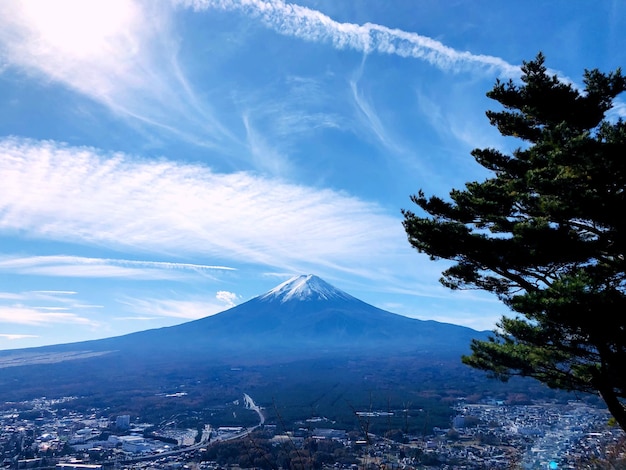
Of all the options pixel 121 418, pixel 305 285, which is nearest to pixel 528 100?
pixel 121 418

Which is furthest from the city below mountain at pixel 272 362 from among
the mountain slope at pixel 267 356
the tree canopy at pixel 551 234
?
the tree canopy at pixel 551 234

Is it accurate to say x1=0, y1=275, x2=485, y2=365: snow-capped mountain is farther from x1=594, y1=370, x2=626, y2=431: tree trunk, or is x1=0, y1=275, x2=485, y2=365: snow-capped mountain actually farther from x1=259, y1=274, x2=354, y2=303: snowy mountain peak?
x1=594, y1=370, x2=626, y2=431: tree trunk

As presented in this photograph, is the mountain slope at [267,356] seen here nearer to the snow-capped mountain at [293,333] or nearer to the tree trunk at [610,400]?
the snow-capped mountain at [293,333]

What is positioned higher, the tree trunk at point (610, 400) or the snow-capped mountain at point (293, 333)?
the snow-capped mountain at point (293, 333)

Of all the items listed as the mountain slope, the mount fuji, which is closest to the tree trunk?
the mountain slope

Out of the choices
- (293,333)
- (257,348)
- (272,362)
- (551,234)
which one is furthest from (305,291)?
(551,234)

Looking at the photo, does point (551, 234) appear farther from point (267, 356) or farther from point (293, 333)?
point (293, 333)
